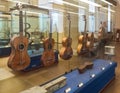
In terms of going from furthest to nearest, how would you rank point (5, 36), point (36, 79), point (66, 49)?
point (5, 36) → point (66, 49) → point (36, 79)

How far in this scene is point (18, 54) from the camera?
9.27 feet

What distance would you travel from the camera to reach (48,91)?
7.20 feet

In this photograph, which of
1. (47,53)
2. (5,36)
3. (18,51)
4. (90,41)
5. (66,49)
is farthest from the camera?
(5,36)

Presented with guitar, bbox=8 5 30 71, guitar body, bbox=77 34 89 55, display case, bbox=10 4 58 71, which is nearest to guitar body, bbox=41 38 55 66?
guitar, bbox=8 5 30 71

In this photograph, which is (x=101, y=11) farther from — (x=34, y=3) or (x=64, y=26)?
(x=34, y=3)

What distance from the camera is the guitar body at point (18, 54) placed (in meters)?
2.77

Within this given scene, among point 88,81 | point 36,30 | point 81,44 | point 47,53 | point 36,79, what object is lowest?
point 36,79

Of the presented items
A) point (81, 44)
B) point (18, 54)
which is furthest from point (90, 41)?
point (18, 54)

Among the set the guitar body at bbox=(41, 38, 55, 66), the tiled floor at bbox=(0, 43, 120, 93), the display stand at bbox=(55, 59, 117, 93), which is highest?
the guitar body at bbox=(41, 38, 55, 66)

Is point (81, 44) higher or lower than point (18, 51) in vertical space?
higher

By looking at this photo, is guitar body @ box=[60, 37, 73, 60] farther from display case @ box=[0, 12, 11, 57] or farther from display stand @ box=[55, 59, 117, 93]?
display case @ box=[0, 12, 11, 57]

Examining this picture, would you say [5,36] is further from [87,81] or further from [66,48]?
[87,81]

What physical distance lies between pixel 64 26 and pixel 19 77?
1.73 meters

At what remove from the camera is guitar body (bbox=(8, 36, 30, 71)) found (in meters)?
2.77
